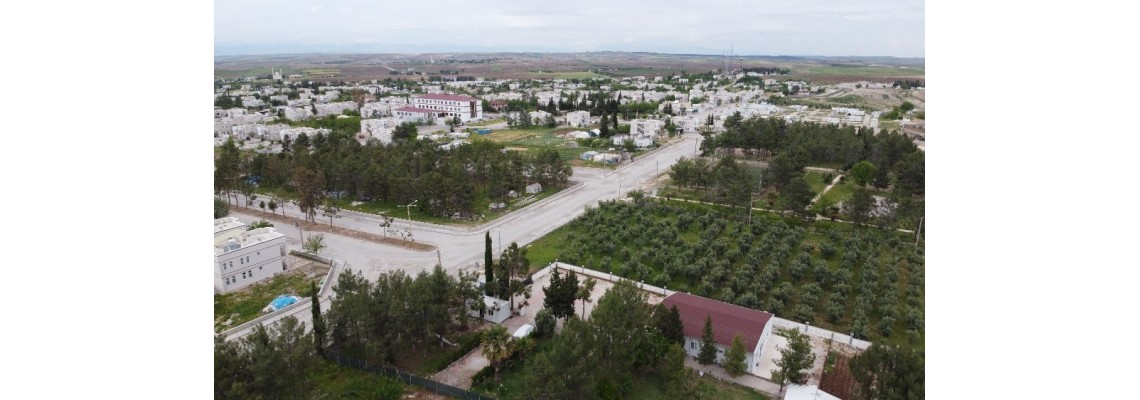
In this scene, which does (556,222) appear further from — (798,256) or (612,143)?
(612,143)

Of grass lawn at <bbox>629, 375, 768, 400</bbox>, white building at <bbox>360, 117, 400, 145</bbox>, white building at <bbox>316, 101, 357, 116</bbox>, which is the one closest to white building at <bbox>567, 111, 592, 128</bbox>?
white building at <bbox>360, 117, 400, 145</bbox>

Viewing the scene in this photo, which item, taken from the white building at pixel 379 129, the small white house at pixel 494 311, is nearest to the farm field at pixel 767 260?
the small white house at pixel 494 311

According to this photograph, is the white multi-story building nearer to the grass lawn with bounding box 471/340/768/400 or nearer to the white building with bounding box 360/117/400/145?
the grass lawn with bounding box 471/340/768/400

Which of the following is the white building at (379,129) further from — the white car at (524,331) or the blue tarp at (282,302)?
the white car at (524,331)

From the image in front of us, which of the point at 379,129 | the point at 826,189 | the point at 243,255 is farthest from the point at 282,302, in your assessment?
the point at 379,129

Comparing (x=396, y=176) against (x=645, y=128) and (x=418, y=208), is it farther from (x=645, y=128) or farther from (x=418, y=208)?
(x=645, y=128)

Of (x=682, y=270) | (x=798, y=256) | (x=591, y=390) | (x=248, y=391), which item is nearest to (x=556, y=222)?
(x=682, y=270)
